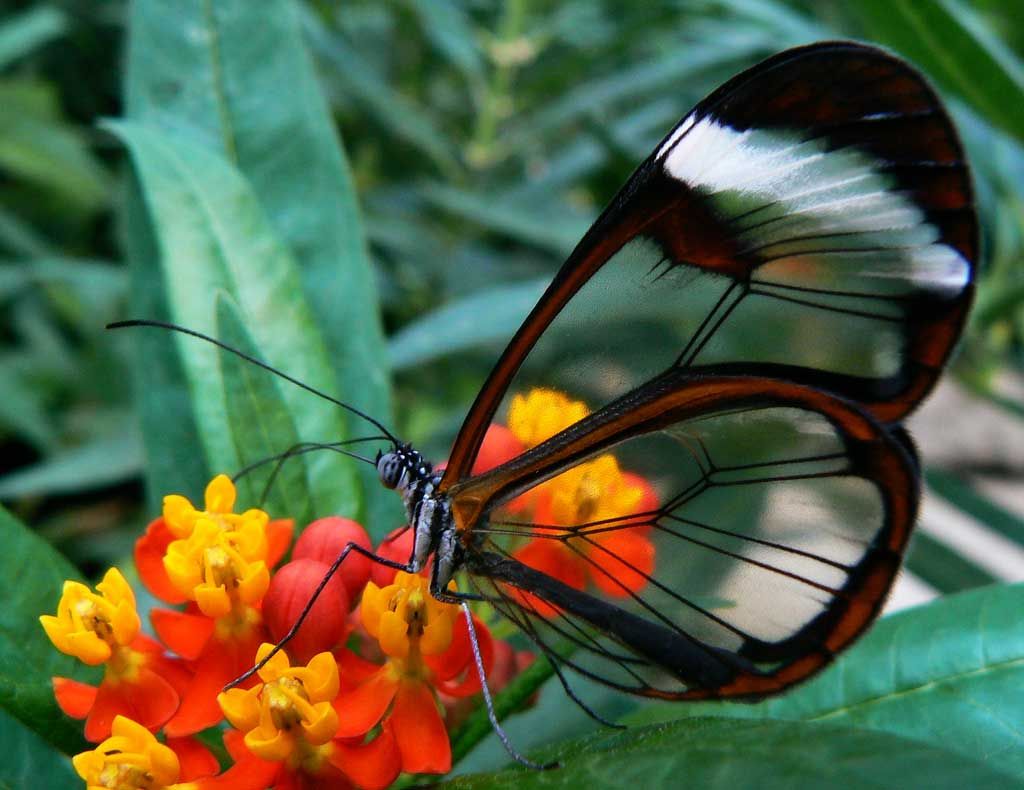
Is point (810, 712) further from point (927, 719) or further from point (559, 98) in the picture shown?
point (559, 98)

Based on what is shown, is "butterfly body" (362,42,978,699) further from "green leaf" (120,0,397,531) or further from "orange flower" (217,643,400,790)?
"green leaf" (120,0,397,531)

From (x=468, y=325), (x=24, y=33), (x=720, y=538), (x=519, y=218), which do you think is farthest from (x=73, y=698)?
(x=24, y=33)

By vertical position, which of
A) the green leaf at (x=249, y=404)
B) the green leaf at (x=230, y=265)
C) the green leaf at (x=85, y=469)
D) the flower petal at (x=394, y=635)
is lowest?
the green leaf at (x=85, y=469)

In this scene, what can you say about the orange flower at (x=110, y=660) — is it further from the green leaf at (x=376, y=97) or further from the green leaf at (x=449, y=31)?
the green leaf at (x=449, y=31)

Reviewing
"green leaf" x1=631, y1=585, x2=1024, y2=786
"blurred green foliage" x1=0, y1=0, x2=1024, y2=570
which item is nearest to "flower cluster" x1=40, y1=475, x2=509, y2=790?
"green leaf" x1=631, y1=585, x2=1024, y2=786

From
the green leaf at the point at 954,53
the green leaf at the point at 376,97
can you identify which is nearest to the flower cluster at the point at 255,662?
the green leaf at the point at 954,53

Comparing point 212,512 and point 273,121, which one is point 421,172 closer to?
point 273,121

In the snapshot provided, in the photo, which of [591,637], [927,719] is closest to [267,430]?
[591,637]
